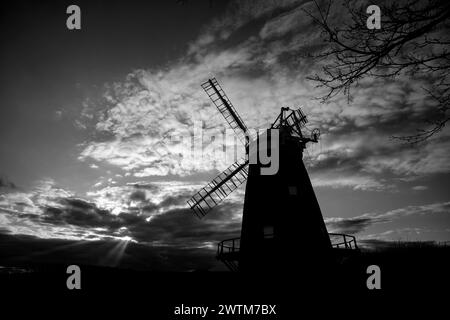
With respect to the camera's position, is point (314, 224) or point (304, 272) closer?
point (304, 272)

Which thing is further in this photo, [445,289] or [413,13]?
[445,289]

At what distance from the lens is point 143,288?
11.8 metres

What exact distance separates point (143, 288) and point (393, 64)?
11938 mm

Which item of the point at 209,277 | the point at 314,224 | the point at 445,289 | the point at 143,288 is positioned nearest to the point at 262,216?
the point at 314,224
